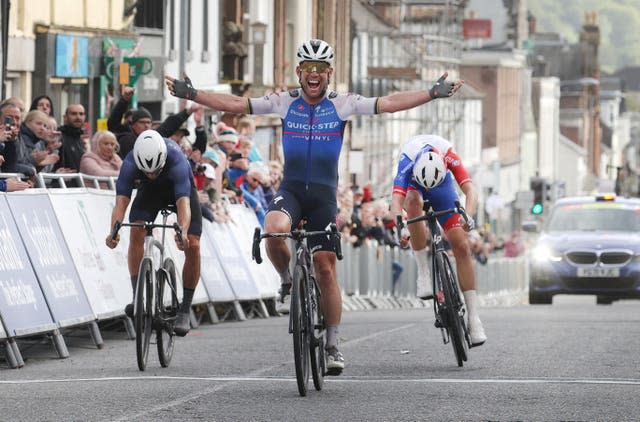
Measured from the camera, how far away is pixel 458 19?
274ft

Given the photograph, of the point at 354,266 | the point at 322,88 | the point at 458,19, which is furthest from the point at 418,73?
the point at 322,88

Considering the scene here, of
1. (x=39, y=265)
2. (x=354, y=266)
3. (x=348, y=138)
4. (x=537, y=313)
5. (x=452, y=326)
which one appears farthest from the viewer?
(x=348, y=138)

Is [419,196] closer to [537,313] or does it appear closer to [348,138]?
[537,313]

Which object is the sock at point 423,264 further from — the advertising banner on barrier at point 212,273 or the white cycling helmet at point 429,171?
the advertising banner on barrier at point 212,273

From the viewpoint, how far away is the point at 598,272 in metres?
27.4

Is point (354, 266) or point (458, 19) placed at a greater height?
point (458, 19)

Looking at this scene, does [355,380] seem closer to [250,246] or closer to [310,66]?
[310,66]

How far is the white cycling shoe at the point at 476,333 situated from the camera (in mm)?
14359

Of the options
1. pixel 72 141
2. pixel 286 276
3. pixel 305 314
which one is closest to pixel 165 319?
pixel 286 276

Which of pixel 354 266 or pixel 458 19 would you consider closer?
pixel 354 266

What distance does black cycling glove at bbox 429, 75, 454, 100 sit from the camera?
508 inches

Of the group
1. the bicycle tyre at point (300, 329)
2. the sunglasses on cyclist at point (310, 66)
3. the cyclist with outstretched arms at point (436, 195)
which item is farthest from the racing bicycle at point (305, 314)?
the cyclist with outstretched arms at point (436, 195)

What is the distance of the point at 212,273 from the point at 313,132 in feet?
29.0

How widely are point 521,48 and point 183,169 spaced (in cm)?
10971
